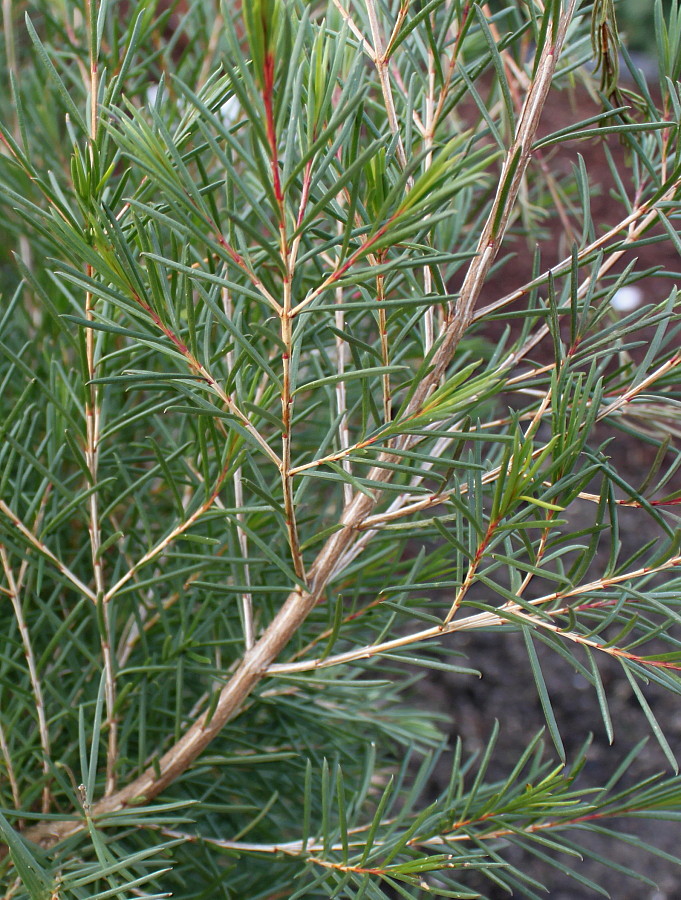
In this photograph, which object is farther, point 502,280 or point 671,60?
point 502,280

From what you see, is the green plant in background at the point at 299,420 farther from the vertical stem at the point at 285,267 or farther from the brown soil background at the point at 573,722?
the brown soil background at the point at 573,722

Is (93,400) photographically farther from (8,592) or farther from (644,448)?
(644,448)

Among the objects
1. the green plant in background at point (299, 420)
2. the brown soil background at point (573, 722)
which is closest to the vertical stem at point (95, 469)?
the green plant in background at point (299, 420)

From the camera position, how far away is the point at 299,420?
40 cm

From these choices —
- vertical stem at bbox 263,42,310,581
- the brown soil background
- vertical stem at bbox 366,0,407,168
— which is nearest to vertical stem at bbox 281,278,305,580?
vertical stem at bbox 263,42,310,581

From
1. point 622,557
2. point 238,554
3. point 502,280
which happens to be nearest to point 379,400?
point 238,554

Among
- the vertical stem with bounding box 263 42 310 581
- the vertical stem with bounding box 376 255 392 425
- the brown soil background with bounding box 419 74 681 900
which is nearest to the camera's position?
the vertical stem with bounding box 263 42 310 581

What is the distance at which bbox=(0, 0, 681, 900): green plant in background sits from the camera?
292mm

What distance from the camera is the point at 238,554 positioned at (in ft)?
1.59

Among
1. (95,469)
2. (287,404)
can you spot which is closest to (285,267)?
(287,404)

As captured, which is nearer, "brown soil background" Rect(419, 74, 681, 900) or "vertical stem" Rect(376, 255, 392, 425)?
"vertical stem" Rect(376, 255, 392, 425)

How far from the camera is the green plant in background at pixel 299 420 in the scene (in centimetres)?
29

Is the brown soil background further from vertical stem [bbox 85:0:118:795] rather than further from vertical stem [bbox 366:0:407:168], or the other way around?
vertical stem [bbox 366:0:407:168]

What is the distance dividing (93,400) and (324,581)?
151 millimetres
